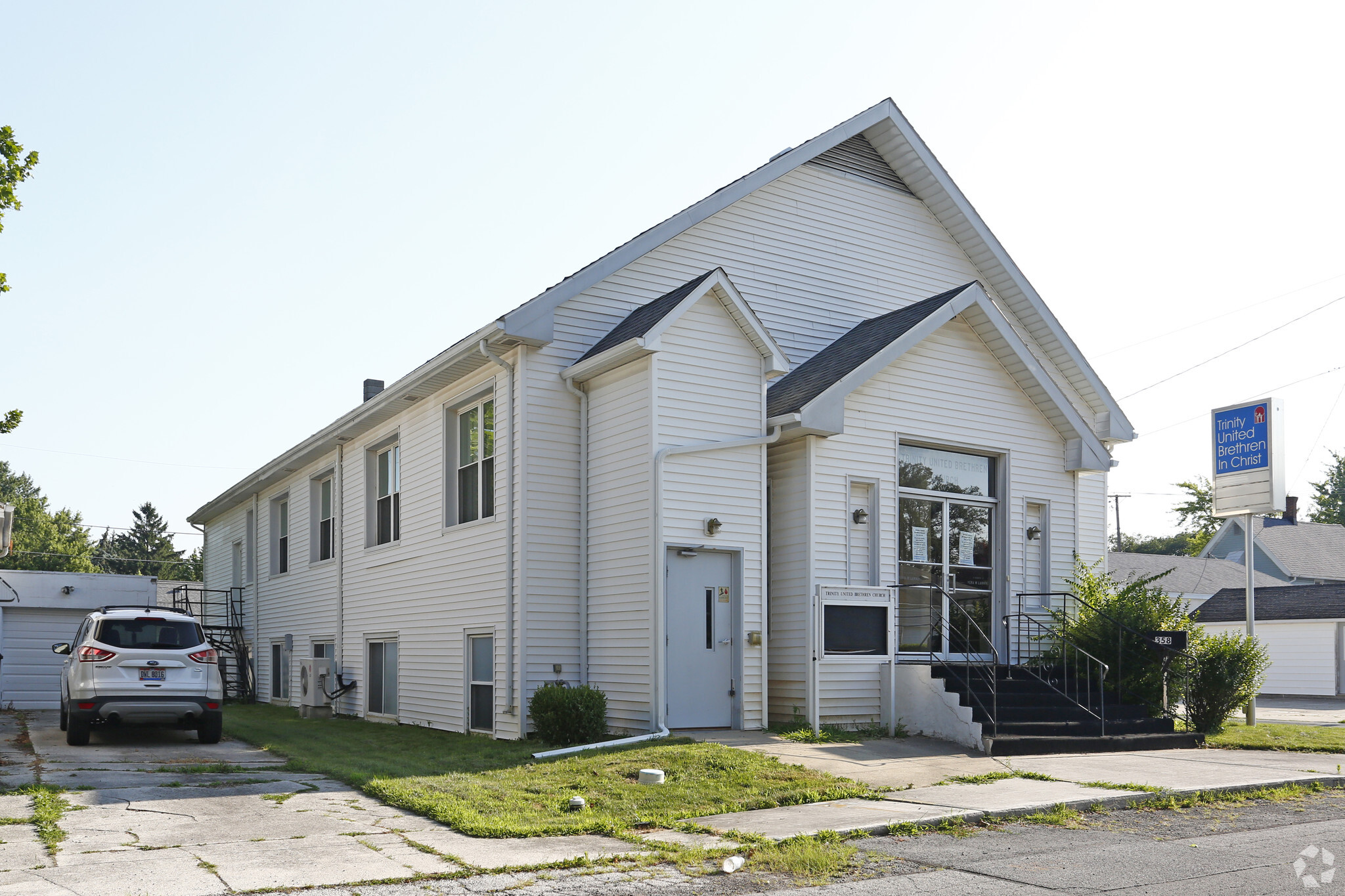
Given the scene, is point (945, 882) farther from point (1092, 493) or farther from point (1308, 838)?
point (1092, 493)

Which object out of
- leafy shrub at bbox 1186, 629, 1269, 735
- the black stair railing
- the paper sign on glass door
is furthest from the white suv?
leafy shrub at bbox 1186, 629, 1269, 735

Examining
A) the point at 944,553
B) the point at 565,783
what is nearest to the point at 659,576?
the point at 565,783

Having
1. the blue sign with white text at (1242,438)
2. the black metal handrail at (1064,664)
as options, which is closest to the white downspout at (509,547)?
the black metal handrail at (1064,664)

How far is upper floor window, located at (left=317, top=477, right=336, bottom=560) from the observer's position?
73.6 ft

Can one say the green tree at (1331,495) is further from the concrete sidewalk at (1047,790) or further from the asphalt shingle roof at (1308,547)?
the concrete sidewalk at (1047,790)

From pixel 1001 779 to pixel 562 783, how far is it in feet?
12.9

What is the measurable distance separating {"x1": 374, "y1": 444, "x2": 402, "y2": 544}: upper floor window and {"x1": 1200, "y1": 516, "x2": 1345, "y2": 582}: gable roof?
31831 mm

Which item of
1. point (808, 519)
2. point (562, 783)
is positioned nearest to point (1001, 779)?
point (562, 783)

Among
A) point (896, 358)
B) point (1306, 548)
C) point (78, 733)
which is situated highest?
point (896, 358)

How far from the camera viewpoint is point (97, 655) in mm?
13875

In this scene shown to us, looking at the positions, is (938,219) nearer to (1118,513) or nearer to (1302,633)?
(1302,633)

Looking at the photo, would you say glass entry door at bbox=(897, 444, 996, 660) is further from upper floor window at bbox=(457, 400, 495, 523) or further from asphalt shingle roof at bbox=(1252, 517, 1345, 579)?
asphalt shingle roof at bbox=(1252, 517, 1345, 579)

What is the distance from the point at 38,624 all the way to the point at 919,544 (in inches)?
753

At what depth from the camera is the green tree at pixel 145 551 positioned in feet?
314
